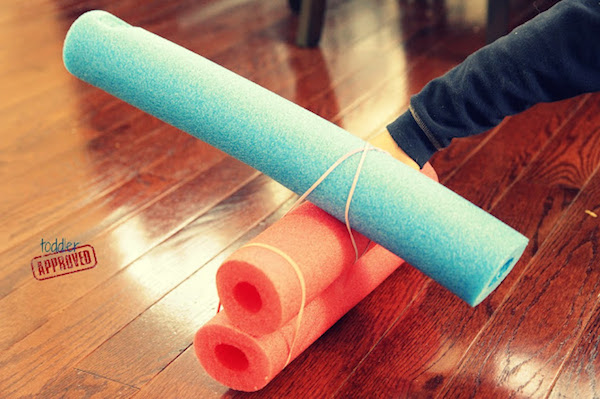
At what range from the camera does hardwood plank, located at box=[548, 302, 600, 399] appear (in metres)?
0.84

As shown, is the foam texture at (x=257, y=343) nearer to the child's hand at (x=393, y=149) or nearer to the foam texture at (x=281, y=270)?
the foam texture at (x=281, y=270)

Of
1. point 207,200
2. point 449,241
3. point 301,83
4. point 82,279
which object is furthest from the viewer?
point 301,83

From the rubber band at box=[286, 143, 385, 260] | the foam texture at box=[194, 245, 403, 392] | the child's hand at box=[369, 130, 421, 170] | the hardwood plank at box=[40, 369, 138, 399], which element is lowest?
the hardwood plank at box=[40, 369, 138, 399]

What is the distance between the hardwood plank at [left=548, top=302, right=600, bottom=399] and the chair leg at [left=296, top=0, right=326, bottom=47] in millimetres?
1165

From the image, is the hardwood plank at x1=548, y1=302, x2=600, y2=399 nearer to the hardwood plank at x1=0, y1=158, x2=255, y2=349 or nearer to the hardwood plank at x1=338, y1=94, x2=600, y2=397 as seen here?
the hardwood plank at x1=338, y1=94, x2=600, y2=397

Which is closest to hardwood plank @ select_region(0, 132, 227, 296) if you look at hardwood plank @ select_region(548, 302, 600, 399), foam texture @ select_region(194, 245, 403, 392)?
foam texture @ select_region(194, 245, 403, 392)

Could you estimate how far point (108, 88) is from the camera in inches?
38.0

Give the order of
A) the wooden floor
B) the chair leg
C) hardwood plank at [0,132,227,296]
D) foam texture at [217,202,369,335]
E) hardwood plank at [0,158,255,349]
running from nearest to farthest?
1. foam texture at [217,202,369,335]
2. the wooden floor
3. hardwood plank at [0,158,255,349]
4. hardwood plank at [0,132,227,296]
5. the chair leg

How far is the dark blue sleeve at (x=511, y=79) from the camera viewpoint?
35.7 inches

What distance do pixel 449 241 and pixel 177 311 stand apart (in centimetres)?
39

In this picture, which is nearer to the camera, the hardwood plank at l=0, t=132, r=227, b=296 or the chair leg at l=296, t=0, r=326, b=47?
the hardwood plank at l=0, t=132, r=227, b=296

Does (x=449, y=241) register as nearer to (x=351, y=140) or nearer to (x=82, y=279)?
(x=351, y=140)

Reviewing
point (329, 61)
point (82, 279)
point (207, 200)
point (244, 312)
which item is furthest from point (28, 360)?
point (329, 61)

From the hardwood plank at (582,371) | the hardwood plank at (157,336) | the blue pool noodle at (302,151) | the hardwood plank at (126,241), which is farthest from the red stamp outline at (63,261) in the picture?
the hardwood plank at (582,371)
